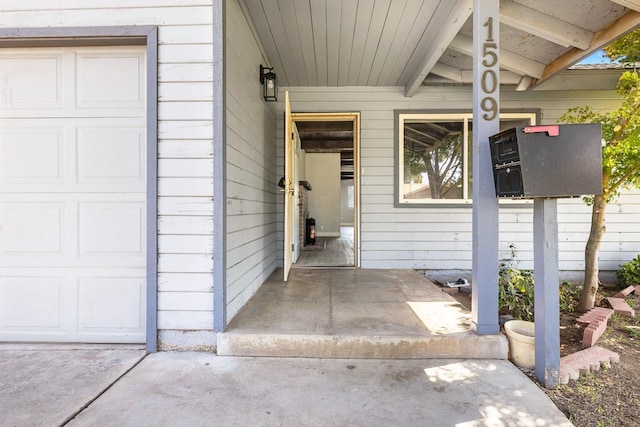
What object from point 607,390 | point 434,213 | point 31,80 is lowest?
point 607,390

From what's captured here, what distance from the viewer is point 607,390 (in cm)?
188

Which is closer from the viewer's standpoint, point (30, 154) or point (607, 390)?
point (607, 390)

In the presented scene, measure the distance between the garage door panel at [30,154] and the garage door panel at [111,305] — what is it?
0.89 metres

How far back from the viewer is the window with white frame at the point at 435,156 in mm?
4527

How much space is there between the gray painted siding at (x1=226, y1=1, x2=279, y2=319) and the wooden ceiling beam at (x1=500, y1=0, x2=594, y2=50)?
235cm

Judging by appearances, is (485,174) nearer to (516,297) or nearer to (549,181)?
(549,181)

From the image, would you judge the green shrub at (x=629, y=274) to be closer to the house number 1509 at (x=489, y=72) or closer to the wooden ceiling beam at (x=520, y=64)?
the wooden ceiling beam at (x=520, y=64)

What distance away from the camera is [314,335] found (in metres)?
2.25

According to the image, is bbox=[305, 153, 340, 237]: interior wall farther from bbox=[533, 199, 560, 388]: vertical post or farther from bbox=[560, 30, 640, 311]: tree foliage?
bbox=[533, 199, 560, 388]: vertical post

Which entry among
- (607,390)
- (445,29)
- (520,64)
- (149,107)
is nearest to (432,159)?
(520,64)

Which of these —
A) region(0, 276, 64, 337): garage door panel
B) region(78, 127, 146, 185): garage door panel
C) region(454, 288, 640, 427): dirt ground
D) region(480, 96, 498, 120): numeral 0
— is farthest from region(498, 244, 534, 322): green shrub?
region(0, 276, 64, 337): garage door panel

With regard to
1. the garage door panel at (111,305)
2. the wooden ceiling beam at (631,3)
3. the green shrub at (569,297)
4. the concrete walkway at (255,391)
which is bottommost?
the concrete walkway at (255,391)

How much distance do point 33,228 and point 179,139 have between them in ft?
4.29

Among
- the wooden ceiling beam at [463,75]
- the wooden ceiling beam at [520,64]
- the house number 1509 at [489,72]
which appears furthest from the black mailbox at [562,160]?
the wooden ceiling beam at [463,75]
